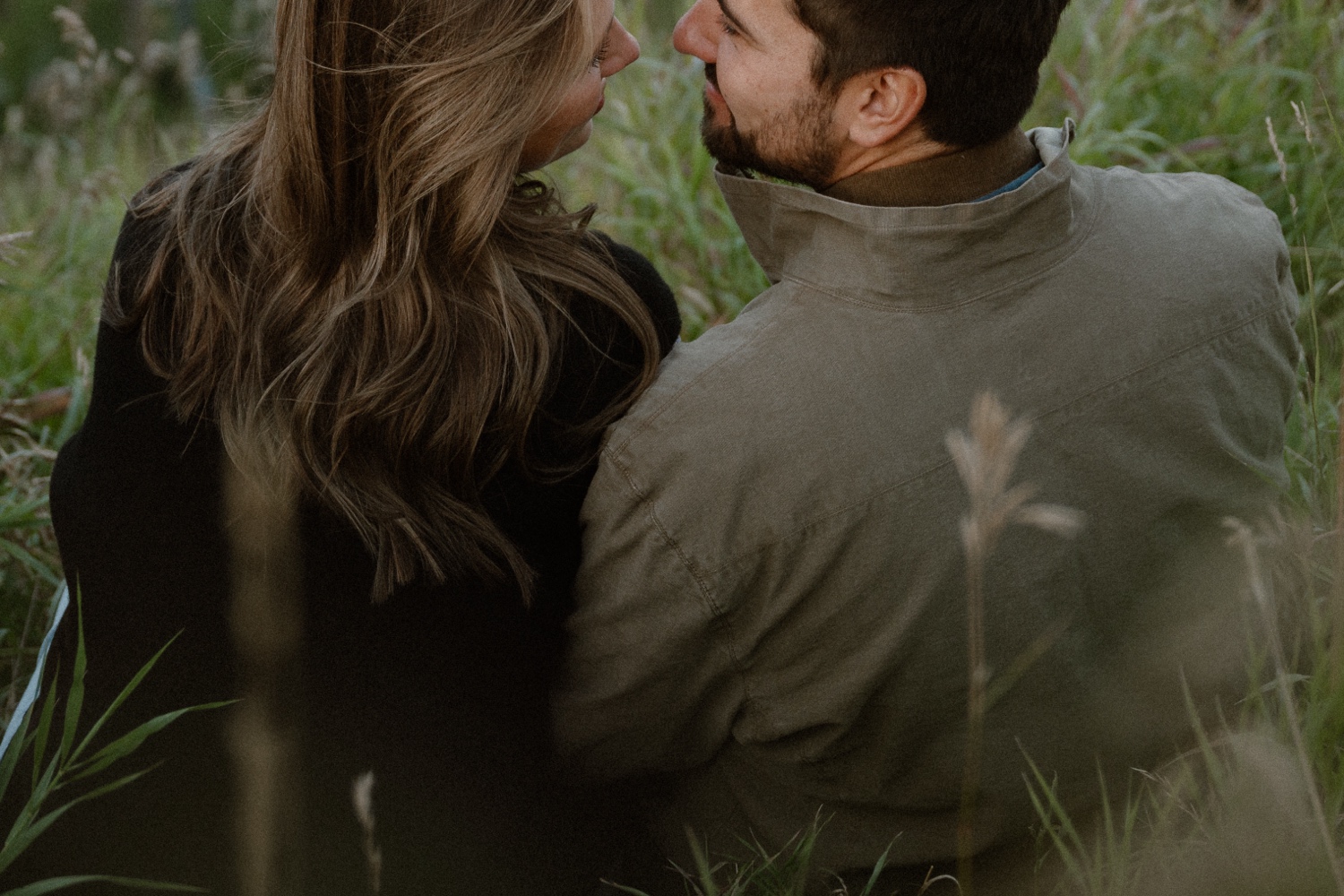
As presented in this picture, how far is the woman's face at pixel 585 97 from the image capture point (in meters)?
1.82

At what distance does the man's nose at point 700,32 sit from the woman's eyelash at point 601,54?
0.12 metres

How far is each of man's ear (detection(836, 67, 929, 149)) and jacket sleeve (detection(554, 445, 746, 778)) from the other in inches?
24.0

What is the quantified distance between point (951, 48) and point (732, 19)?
0.35 meters

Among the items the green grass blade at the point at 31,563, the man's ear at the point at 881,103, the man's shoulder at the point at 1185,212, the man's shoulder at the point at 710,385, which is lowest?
the green grass blade at the point at 31,563

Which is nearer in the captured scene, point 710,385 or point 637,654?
point 710,385

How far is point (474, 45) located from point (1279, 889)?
55.3 inches

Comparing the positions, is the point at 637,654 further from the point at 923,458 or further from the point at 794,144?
the point at 794,144

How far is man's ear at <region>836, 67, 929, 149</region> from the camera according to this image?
1.76m

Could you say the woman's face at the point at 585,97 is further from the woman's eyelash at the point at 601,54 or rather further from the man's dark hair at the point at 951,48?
the man's dark hair at the point at 951,48

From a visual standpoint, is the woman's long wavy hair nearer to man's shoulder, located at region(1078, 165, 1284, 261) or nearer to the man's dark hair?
the man's dark hair

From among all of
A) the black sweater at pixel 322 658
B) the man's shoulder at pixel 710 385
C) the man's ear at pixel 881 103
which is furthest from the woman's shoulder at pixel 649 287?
the man's ear at pixel 881 103

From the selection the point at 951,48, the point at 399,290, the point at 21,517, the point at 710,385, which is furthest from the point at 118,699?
the point at 951,48

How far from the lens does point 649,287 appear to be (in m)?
1.87

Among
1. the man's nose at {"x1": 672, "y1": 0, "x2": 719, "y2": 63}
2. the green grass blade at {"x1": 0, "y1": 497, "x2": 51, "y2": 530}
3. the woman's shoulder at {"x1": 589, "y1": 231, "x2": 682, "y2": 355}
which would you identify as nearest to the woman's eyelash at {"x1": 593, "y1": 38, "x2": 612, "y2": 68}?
the man's nose at {"x1": 672, "y1": 0, "x2": 719, "y2": 63}
